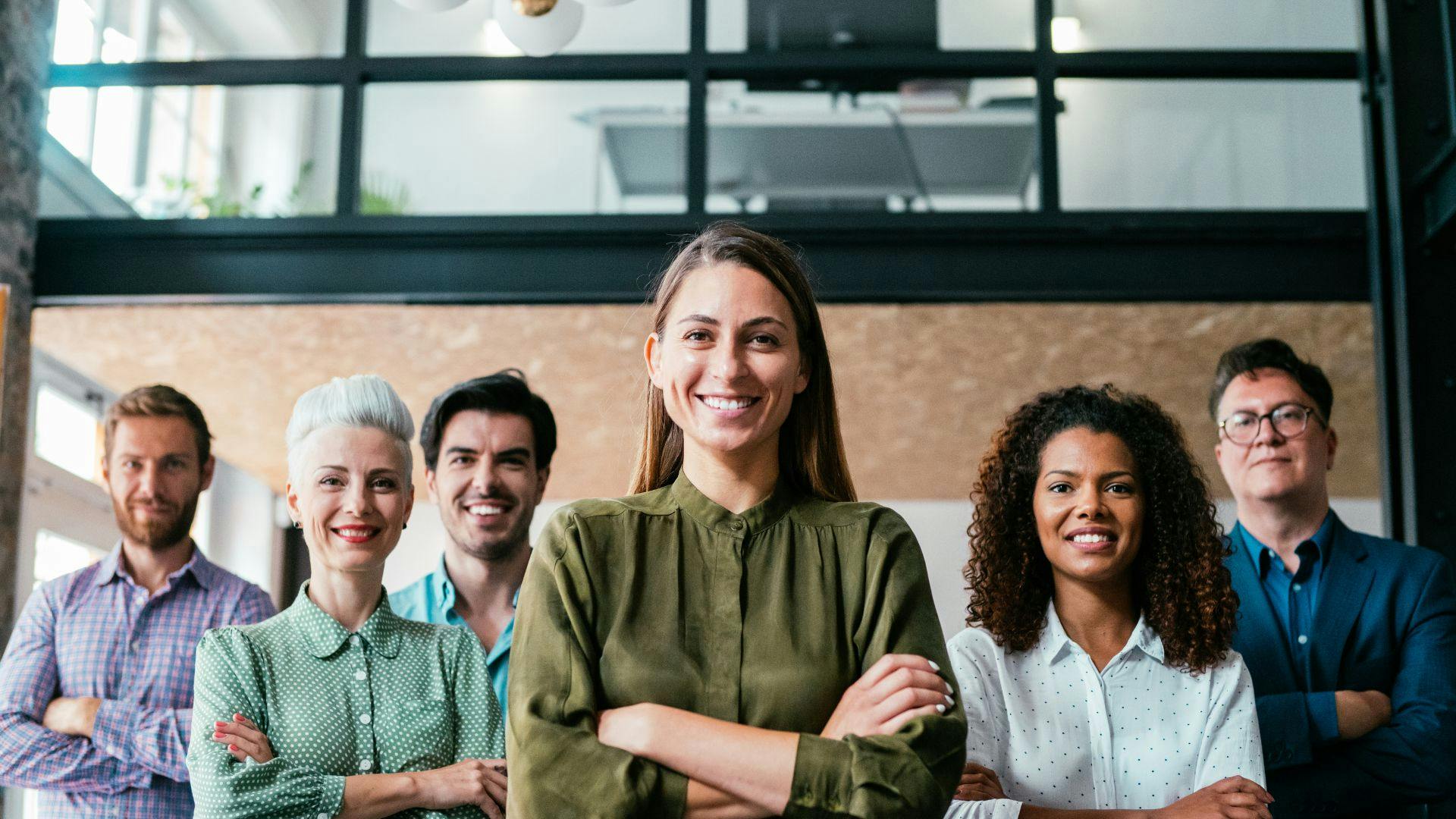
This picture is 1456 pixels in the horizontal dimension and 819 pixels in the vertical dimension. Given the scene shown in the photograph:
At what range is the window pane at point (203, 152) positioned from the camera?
15.6 ft

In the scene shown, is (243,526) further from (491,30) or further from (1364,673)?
(1364,673)

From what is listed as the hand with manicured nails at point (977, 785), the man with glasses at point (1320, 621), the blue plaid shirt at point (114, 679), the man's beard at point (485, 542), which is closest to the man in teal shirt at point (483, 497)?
the man's beard at point (485, 542)

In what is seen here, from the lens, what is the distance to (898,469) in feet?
23.1

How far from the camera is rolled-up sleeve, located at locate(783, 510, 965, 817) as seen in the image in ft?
4.82

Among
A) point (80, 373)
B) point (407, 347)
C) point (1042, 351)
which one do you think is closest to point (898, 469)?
point (1042, 351)

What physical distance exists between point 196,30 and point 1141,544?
4406 mm

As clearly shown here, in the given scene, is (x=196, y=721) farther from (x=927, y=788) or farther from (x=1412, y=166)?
(x=1412, y=166)

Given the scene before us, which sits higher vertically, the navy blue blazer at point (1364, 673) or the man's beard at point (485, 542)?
the man's beard at point (485, 542)

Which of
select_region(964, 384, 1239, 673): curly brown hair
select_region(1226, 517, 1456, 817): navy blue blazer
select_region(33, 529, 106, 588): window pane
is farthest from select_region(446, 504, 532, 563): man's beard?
select_region(33, 529, 106, 588): window pane

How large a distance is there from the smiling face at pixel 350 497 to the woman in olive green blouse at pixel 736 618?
25.3 inches

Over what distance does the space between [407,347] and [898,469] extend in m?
2.66

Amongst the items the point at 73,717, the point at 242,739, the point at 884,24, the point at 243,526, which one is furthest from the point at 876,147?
the point at 243,526

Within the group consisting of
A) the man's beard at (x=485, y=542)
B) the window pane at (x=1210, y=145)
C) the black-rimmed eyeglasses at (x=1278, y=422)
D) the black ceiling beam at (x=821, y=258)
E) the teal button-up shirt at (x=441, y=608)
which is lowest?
the teal button-up shirt at (x=441, y=608)

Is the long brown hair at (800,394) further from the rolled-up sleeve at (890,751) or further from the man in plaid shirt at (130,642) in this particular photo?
the man in plaid shirt at (130,642)
